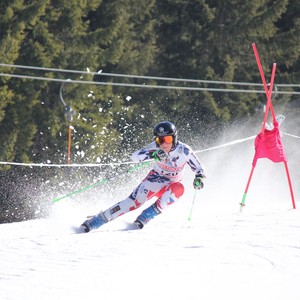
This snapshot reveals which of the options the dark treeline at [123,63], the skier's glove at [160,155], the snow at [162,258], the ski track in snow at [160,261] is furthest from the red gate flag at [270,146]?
the dark treeline at [123,63]

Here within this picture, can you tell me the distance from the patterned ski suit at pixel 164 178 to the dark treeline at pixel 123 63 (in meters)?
12.1

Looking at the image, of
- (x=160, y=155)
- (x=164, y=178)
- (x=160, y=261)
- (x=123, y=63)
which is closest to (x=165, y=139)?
(x=160, y=155)

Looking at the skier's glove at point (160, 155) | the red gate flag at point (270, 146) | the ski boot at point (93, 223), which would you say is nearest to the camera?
the ski boot at point (93, 223)

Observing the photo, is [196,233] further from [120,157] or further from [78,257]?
[120,157]

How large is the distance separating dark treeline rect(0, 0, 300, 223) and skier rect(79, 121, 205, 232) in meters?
12.1

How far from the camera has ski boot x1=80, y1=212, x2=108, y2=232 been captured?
422 inches

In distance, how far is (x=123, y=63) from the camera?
27.2 meters

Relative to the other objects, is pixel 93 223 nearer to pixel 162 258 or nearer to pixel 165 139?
pixel 165 139

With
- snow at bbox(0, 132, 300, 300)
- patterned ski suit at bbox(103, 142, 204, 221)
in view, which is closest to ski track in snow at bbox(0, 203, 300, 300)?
snow at bbox(0, 132, 300, 300)

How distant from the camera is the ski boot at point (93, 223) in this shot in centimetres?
1072

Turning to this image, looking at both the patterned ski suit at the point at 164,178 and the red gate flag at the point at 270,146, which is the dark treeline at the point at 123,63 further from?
the patterned ski suit at the point at 164,178

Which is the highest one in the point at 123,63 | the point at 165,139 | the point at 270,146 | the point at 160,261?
the point at 123,63

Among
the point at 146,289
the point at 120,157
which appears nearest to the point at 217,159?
the point at 120,157

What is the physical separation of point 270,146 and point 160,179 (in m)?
2.17
